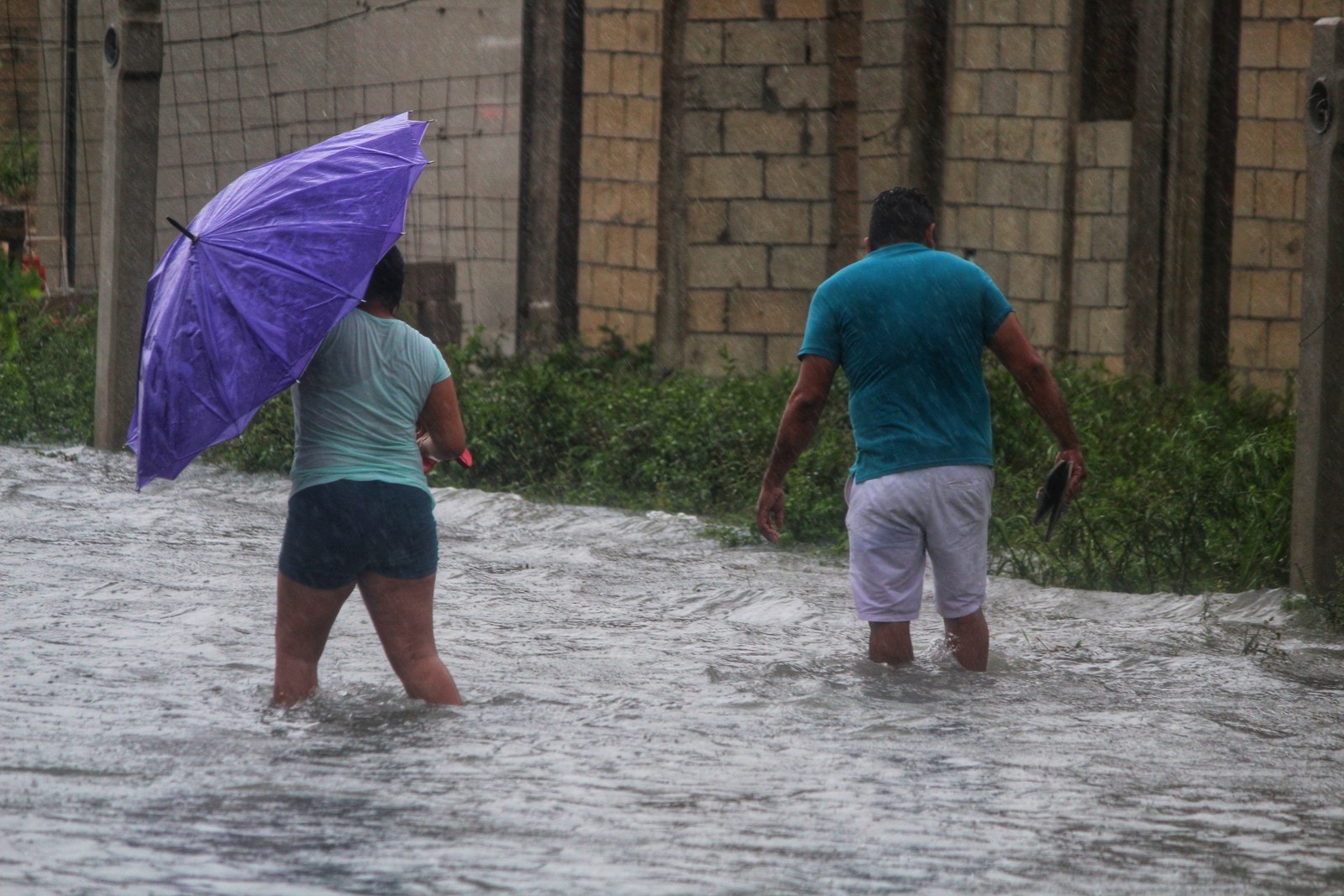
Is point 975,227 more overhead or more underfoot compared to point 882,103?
more underfoot

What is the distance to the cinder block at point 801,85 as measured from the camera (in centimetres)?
1244

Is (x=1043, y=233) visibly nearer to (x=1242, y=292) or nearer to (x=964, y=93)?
(x=964, y=93)

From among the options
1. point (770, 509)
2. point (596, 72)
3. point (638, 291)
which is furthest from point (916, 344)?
point (596, 72)

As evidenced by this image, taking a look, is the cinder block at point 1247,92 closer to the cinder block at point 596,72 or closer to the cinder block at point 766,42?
the cinder block at point 766,42

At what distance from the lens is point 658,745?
4.88 m

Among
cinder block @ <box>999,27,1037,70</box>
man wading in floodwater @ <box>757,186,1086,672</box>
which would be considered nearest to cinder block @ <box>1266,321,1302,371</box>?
cinder block @ <box>999,27,1037,70</box>

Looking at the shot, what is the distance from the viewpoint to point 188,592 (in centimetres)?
718

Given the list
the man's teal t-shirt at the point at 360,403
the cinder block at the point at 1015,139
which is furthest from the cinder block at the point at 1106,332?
the man's teal t-shirt at the point at 360,403

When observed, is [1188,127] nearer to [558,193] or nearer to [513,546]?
[558,193]

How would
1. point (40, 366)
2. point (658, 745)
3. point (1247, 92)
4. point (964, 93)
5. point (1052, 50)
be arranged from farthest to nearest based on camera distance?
point (40, 366) < point (964, 93) < point (1052, 50) < point (1247, 92) < point (658, 745)

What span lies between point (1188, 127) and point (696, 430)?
434 centimetres

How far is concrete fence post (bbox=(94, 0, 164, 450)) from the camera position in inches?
431

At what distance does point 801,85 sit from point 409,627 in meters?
8.49

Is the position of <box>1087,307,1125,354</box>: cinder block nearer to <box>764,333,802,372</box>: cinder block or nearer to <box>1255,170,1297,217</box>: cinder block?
<box>1255,170,1297,217</box>: cinder block
